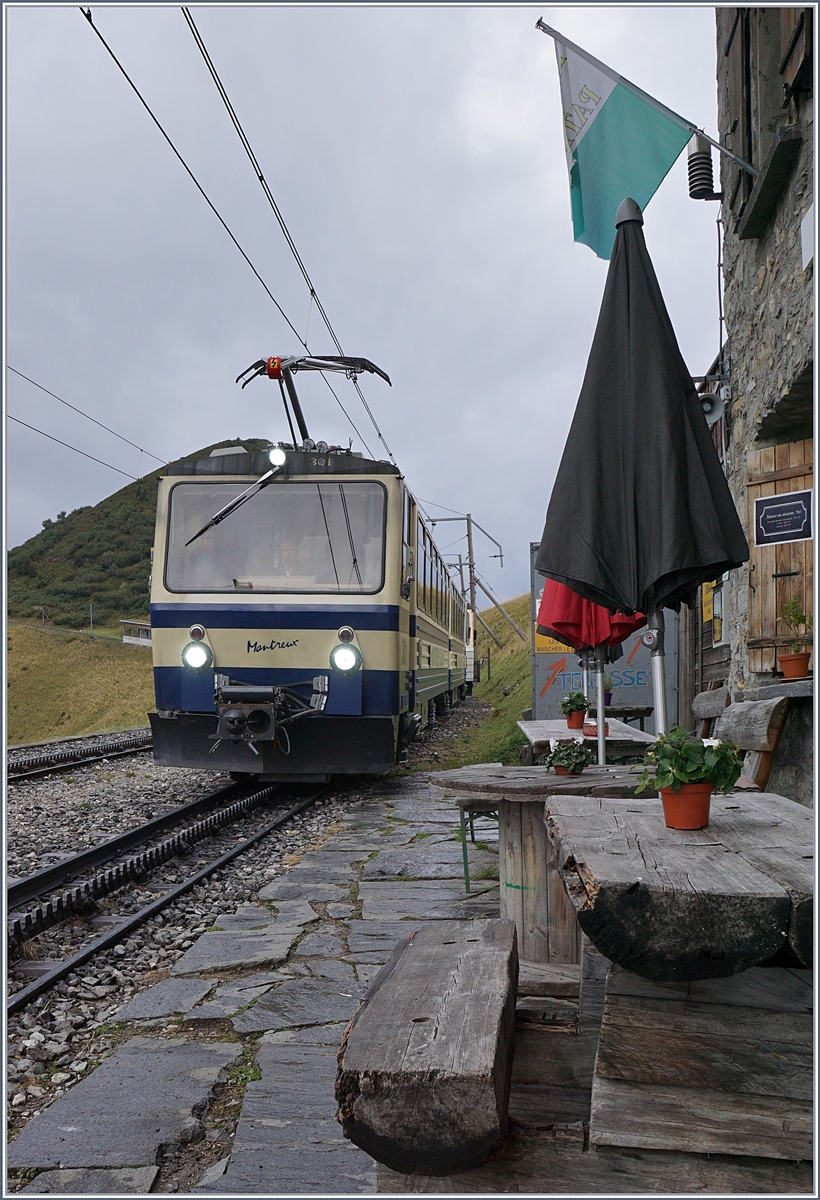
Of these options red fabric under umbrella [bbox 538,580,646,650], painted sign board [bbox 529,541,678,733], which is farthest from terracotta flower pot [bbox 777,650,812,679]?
painted sign board [bbox 529,541,678,733]

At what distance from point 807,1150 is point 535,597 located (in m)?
10.7

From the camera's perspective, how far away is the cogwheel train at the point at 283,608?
7.72 metres

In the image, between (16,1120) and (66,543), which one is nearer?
(16,1120)

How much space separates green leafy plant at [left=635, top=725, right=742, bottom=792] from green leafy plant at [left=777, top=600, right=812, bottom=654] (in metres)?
3.66

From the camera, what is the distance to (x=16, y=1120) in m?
2.60

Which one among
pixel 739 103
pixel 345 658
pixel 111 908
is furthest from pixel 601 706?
pixel 739 103

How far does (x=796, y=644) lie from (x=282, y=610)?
13.8 feet

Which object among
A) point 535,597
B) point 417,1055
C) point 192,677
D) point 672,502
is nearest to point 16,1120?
point 417,1055

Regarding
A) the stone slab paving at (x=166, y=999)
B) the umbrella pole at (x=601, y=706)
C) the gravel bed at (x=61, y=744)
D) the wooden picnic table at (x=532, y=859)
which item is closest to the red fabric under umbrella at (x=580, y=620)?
the umbrella pole at (x=601, y=706)

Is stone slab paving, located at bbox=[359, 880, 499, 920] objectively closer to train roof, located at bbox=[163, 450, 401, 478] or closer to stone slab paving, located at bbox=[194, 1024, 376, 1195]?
stone slab paving, located at bbox=[194, 1024, 376, 1195]

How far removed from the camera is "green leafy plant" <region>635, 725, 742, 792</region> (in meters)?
1.91

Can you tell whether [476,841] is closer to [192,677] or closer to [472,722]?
[192,677]

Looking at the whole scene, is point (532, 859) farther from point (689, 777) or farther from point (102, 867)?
point (102, 867)

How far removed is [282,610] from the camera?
774cm
